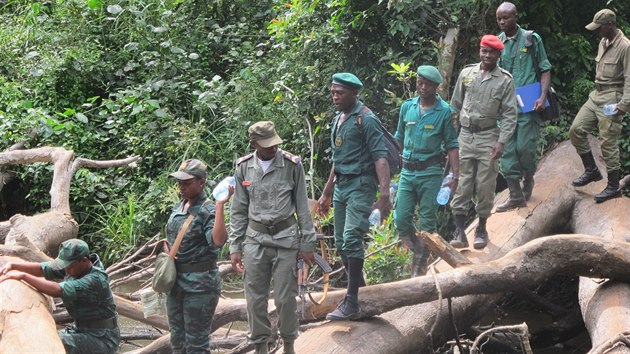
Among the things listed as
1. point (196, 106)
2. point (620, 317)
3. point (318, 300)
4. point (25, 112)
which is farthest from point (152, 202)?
point (620, 317)

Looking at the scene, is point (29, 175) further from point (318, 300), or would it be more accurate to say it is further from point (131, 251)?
point (318, 300)

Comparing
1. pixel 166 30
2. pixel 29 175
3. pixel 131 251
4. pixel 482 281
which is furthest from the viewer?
pixel 166 30

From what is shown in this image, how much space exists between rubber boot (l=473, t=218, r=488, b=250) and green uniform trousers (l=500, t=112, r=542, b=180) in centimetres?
79

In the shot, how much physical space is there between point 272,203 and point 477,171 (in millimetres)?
2857

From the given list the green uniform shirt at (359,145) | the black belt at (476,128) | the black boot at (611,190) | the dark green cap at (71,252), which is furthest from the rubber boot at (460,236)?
the dark green cap at (71,252)

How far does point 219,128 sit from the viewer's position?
12.8 m

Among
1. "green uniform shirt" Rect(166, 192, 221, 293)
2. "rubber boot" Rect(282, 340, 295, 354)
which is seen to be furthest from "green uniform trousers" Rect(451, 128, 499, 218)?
"green uniform shirt" Rect(166, 192, 221, 293)

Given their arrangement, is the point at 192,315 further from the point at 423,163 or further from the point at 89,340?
the point at 423,163

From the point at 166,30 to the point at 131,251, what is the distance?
3809 mm

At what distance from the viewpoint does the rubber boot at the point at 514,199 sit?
9.26 metres

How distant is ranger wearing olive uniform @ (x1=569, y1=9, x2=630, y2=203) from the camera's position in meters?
8.83

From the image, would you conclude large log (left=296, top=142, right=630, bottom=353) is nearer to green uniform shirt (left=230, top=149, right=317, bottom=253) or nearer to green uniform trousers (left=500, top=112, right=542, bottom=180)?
green uniform trousers (left=500, top=112, right=542, bottom=180)


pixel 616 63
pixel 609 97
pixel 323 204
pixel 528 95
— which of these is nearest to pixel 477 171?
pixel 528 95

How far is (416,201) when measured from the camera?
8211 mm
